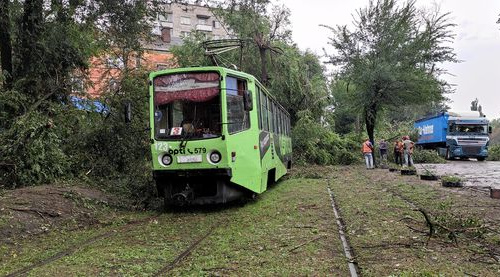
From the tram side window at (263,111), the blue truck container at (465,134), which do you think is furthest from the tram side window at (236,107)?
the blue truck container at (465,134)

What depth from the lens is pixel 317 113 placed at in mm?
31359

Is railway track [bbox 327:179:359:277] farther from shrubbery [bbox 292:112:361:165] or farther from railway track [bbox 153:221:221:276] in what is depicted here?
shrubbery [bbox 292:112:361:165]

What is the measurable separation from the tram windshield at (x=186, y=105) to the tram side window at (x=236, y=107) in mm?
267

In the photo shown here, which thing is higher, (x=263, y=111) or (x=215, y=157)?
(x=263, y=111)

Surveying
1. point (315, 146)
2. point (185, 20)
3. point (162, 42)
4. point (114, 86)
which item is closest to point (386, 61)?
point (315, 146)

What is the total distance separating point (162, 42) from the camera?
48344 millimetres

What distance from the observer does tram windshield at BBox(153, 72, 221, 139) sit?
422 inches

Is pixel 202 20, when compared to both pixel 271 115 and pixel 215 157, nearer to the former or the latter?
pixel 271 115

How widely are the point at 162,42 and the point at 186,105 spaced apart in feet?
129

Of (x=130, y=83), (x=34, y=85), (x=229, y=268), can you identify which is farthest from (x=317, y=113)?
(x=229, y=268)

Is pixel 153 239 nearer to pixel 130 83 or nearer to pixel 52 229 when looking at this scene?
pixel 52 229

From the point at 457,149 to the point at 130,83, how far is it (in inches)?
1007

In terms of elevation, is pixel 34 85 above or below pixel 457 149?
above

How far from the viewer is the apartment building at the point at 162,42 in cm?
1702
